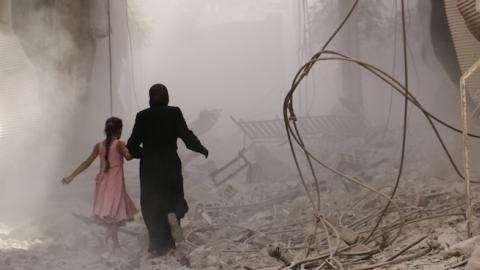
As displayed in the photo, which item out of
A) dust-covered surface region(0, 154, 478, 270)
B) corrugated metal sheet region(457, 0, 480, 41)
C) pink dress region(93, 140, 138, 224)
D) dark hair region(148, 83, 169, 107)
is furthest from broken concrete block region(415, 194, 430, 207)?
pink dress region(93, 140, 138, 224)

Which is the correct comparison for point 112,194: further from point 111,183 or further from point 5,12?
point 5,12

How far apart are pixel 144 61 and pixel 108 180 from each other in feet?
29.3

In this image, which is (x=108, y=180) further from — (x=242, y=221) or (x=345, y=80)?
(x=345, y=80)

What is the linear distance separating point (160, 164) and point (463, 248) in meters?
2.60

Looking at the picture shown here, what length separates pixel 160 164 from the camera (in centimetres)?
541

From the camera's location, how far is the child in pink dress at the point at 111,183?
558 cm

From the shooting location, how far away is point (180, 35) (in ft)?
49.3

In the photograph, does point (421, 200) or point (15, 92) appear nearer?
point (421, 200)

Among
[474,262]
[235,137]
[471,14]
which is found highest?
[471,14]

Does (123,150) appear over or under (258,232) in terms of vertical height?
over

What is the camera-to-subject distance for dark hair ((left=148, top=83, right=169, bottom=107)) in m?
5.36

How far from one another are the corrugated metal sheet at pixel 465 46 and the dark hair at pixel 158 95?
10.4ft

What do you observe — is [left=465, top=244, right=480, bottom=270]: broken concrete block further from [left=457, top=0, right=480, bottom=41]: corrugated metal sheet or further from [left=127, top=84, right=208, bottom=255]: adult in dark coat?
[left=127, top=84, right=208, bottom=255]: adult in dark coat

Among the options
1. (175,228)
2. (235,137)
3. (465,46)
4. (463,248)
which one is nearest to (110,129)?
(175,228)
